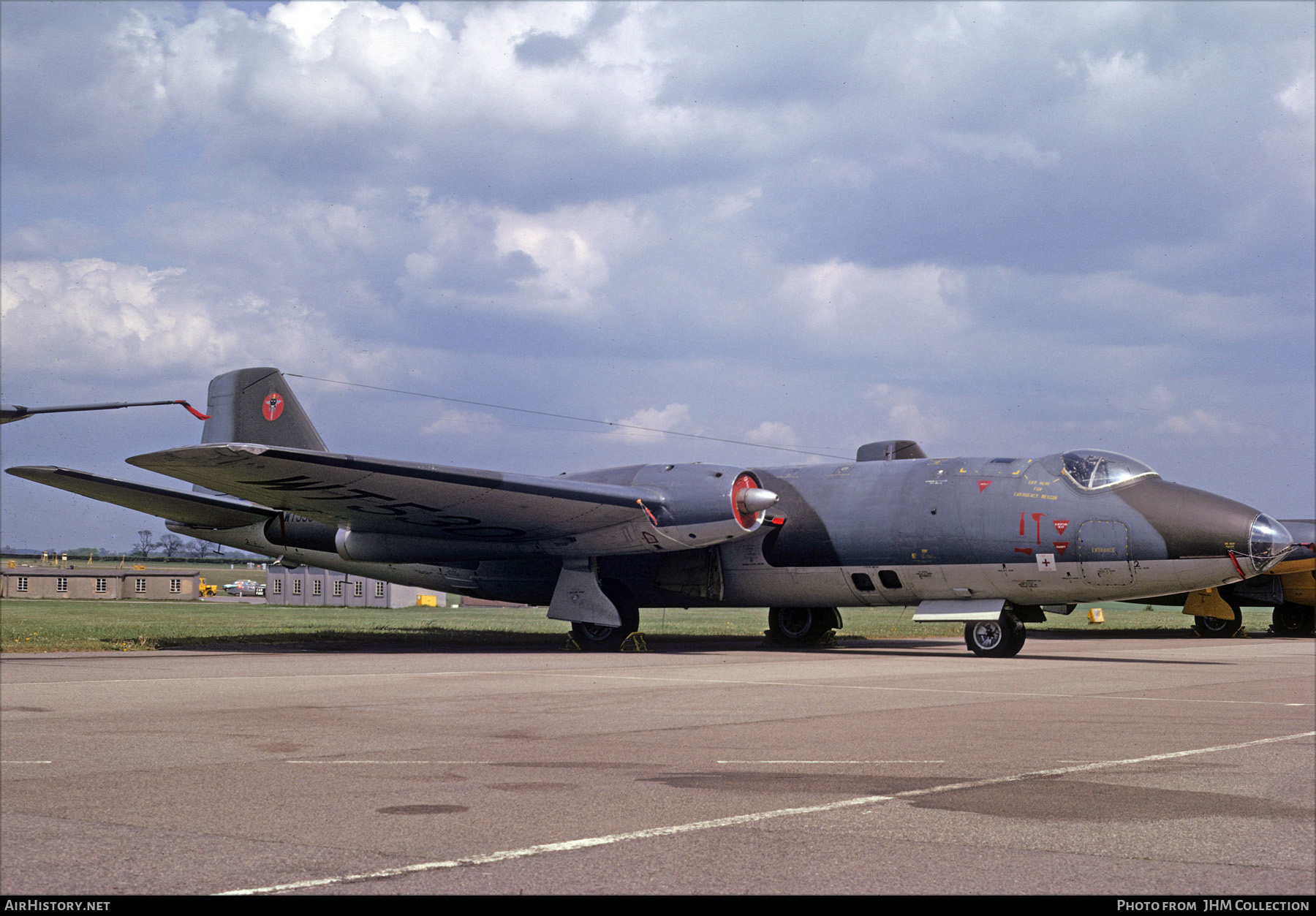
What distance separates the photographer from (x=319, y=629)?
32.2 meters

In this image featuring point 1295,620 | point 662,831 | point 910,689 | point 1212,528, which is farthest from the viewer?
point 1295,620

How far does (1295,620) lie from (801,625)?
2181 centimetres

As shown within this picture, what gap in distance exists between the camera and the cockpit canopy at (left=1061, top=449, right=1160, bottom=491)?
70.3 feet

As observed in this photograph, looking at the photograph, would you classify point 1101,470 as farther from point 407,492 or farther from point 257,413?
point 257,413

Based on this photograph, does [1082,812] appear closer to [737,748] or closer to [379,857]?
[737,748]

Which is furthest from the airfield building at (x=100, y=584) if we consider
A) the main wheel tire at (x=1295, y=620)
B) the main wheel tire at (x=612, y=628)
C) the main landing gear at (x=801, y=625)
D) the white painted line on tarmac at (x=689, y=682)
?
the main wheel tire at (x=1295, y=620)

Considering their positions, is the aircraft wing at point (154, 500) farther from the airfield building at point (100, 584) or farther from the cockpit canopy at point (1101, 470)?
the airfield building at point (100, 584)

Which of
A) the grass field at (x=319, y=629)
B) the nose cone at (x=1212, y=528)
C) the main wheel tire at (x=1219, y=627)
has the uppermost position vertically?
the nose cone at (x=1212, y=528)

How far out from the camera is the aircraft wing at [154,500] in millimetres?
25094

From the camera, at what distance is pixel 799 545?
79.6 ft

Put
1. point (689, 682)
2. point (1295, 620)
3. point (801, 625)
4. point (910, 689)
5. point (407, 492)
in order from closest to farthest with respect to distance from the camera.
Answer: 1. point (910, 689)
2. point (689, 682)
3. point (407, 492)
4. point (801, 625)
5. point (1295, 620)

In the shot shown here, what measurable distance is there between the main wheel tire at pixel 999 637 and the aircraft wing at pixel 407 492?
6.86m

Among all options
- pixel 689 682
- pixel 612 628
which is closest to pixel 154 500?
pixel 612 628
